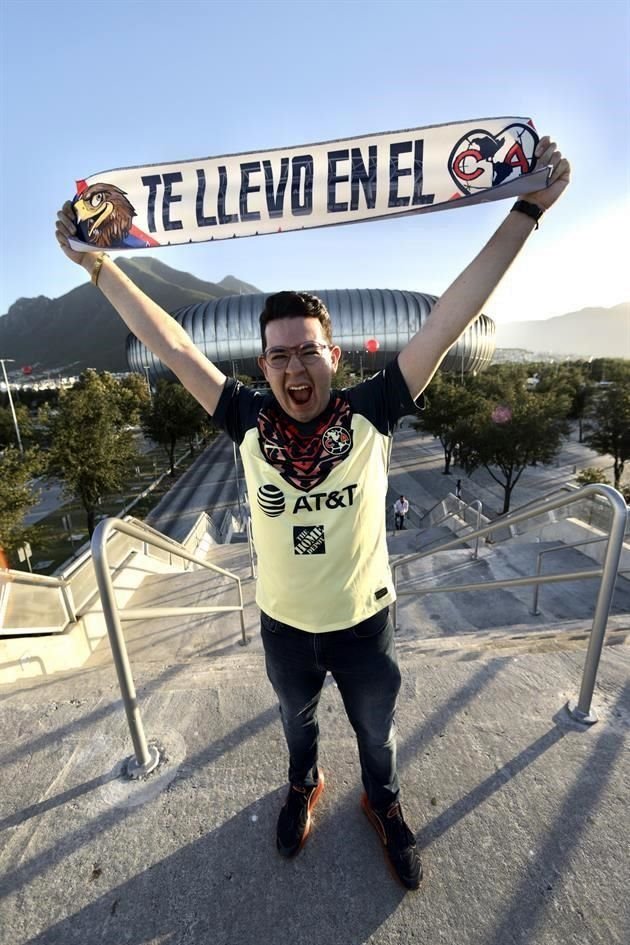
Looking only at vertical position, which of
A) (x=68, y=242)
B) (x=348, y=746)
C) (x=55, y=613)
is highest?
(x=68, y=242)

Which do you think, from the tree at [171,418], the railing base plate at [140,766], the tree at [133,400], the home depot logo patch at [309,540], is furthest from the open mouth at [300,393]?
the tree at [133,400]

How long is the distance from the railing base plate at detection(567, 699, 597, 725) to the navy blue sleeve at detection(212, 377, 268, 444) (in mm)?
2442

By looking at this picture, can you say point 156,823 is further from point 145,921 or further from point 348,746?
point 348,746

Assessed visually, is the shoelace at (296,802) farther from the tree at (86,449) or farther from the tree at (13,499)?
the tree at (86,449)

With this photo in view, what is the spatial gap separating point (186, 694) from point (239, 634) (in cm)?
324

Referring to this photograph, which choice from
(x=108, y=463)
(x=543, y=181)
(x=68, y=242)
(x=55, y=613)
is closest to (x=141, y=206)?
(x=68, y=242)

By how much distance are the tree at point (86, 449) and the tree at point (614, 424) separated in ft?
71.1

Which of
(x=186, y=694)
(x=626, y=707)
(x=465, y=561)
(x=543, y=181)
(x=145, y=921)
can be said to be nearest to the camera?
(x=145, y=921)

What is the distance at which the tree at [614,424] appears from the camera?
19078mm

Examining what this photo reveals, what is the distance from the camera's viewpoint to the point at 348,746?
7.69 ft

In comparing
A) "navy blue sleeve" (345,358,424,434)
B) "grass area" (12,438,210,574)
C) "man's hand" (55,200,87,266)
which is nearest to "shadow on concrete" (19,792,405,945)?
"navy blue sleeve" (345,358,424,434)

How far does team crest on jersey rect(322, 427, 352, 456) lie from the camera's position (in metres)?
1.76

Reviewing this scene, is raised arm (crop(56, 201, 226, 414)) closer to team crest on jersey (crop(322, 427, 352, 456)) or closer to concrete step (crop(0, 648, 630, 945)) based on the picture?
team crest on jersey (crop(322, 427, 352, 456))

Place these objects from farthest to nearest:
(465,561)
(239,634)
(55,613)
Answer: (465,561) → (239,634) → (55,613)
